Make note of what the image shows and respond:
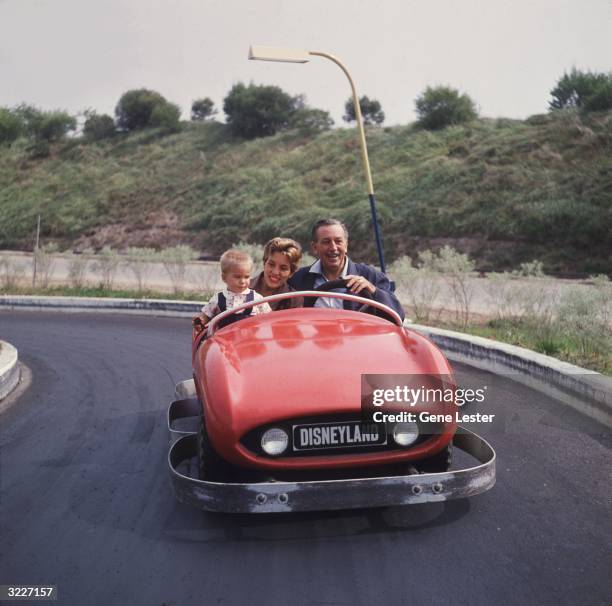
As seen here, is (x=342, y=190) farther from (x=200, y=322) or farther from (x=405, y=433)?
(x=405, y=433)

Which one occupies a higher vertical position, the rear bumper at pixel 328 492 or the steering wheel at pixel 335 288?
the steering wheel at pixel 335 288

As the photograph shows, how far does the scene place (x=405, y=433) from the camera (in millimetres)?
3299

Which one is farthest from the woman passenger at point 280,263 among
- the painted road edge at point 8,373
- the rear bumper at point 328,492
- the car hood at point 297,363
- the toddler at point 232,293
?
the painted road edge at point 8,373

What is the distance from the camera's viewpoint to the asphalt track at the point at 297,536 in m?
2.83

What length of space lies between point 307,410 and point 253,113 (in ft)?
166

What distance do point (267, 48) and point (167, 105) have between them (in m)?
53.2

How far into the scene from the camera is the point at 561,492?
3.85 metres

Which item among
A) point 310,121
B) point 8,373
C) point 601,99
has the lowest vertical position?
point 8,373

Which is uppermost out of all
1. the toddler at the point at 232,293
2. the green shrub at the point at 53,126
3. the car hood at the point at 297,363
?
the green shrub at the point at 53,126

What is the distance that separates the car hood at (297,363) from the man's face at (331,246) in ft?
2.12

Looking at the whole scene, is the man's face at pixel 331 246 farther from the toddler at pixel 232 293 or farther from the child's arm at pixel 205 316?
the child's arm at pixel 205 316

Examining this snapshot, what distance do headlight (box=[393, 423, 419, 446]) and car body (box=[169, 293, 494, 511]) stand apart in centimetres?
2

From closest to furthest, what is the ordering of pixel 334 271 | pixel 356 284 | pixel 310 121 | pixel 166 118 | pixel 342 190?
pixel 356 284, pixel 334 271, pixel 342 190, pixel 310 121, pixel 166 118

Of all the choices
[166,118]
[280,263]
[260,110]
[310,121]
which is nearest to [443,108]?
[310,121]
